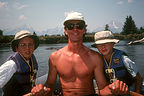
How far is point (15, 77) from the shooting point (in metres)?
2.87

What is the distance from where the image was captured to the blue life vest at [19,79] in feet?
9.25

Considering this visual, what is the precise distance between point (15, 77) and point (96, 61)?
5.54 ft

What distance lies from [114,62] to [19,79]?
2.08 m

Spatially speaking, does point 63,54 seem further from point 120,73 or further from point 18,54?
point 120,73

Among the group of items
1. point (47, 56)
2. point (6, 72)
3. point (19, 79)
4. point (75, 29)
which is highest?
point (75, 29)

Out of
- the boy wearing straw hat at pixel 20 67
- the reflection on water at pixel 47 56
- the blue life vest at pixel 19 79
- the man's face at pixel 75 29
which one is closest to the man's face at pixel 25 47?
the boy wearing straw hat at pixel 20 67

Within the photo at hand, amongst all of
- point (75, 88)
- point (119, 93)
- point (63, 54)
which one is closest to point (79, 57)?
point (63, 54)

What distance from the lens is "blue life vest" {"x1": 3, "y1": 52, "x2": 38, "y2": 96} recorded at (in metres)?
2.82

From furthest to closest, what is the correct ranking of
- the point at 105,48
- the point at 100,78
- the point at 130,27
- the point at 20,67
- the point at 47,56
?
the point at 130,27 < the point at 47,56 < the point at 105,48 < the point at 20,67 < the point at 100,78

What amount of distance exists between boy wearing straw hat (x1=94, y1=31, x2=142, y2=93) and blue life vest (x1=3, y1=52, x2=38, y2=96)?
163 centimetres

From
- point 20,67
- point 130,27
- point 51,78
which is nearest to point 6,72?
point 20,67

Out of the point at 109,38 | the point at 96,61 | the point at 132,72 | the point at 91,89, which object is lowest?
the point at 91,89

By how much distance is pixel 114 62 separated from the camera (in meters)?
3.09

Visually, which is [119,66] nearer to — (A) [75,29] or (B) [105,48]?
(B) [105,48]
